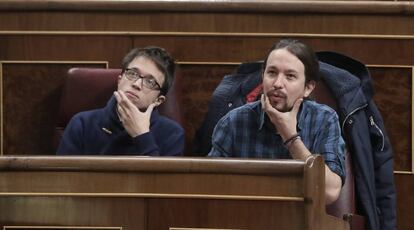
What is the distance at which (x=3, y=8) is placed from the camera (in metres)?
1.47

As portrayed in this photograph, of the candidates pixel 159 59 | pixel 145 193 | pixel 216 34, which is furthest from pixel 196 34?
pixel 145 193

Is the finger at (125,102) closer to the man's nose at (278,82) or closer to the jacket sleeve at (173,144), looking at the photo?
the jacket sleeve at (173,144)

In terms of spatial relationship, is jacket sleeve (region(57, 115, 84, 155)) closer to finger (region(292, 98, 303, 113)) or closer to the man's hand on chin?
the man's hand on chin

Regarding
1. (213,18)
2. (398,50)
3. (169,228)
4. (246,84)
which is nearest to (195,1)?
(213,18)

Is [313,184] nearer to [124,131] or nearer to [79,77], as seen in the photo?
[124,131]

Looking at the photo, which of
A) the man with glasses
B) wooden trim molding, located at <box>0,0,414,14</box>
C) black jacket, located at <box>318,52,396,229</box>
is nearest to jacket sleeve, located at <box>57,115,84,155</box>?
the man with glasses

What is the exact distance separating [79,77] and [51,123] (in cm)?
13

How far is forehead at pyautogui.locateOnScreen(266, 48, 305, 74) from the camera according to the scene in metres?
1.21

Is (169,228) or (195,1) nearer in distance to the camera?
(169,228)

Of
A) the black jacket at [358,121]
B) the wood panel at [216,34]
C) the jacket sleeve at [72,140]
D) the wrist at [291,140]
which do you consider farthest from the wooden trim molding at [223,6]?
the wrist at [291,140]

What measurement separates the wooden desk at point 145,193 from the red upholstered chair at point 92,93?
38cm

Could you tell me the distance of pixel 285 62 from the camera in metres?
1.22

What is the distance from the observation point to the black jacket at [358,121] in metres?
1.27

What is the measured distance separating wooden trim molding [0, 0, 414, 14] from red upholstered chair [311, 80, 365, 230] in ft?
0.57
